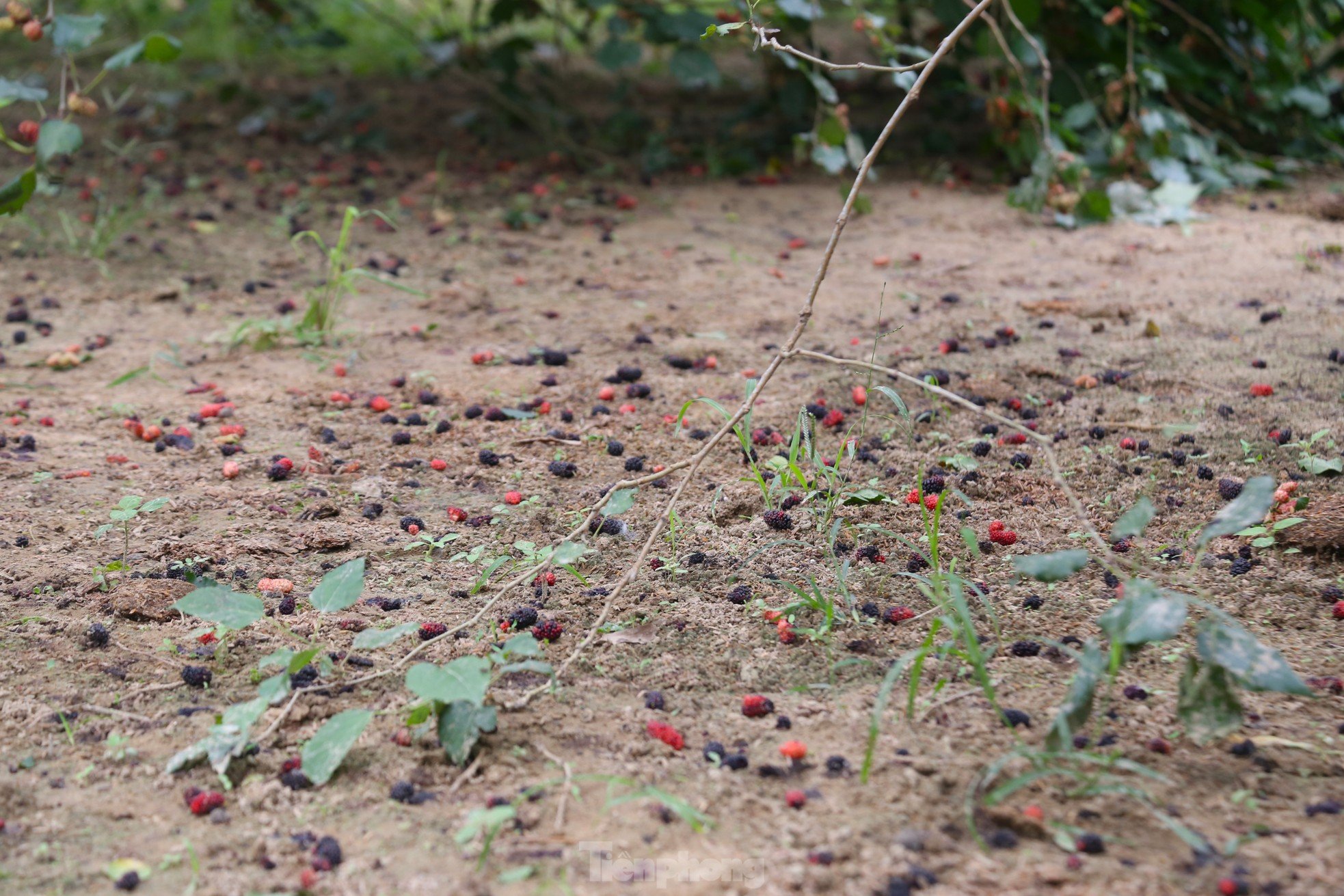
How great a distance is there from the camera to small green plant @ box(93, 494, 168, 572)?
84.6 inches

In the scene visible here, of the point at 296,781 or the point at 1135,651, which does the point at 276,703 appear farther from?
the point at 1135,651

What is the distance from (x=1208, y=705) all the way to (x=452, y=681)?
1.03m

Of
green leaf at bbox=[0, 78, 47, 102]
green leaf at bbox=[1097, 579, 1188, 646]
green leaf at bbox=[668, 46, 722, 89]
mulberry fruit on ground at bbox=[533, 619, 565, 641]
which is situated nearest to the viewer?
green leaf at bbox=[1097, 579, 1188, 646]

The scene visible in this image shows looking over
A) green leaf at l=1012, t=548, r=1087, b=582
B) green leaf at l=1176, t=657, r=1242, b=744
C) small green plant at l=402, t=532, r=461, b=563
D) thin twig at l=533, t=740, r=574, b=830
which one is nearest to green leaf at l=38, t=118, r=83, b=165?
small green plant at l=402, t=532, r=461, b=563

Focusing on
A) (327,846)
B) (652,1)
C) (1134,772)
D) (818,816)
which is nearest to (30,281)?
(652,1)

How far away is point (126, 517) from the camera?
2.14 m

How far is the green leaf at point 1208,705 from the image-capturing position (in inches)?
57.7

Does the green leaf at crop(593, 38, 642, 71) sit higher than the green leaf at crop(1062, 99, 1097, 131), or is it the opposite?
the green leaf at crop(1062, 99, 1097, 131)

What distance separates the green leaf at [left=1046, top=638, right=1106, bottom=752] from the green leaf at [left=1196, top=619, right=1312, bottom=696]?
0.14 metres

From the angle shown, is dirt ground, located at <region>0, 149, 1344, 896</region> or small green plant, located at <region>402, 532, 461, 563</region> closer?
dirt ground, located at <region>0, 149, 1344, 896</region>

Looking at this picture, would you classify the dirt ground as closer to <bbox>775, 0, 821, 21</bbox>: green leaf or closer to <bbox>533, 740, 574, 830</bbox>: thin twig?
<bbox>533, 740, 574, 830</bbox>: thin twig

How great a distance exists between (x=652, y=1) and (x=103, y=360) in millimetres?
2572

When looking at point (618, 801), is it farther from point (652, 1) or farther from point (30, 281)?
point (652, 1)

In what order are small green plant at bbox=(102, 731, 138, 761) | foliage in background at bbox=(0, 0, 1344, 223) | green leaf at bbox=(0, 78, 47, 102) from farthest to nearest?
foliage in background at bbox=(0, 0, 1344, 223) → green leaf at bbox=(0, 78, 47, 102) → small green plant at bbox=(102, 731, 138, 761)
